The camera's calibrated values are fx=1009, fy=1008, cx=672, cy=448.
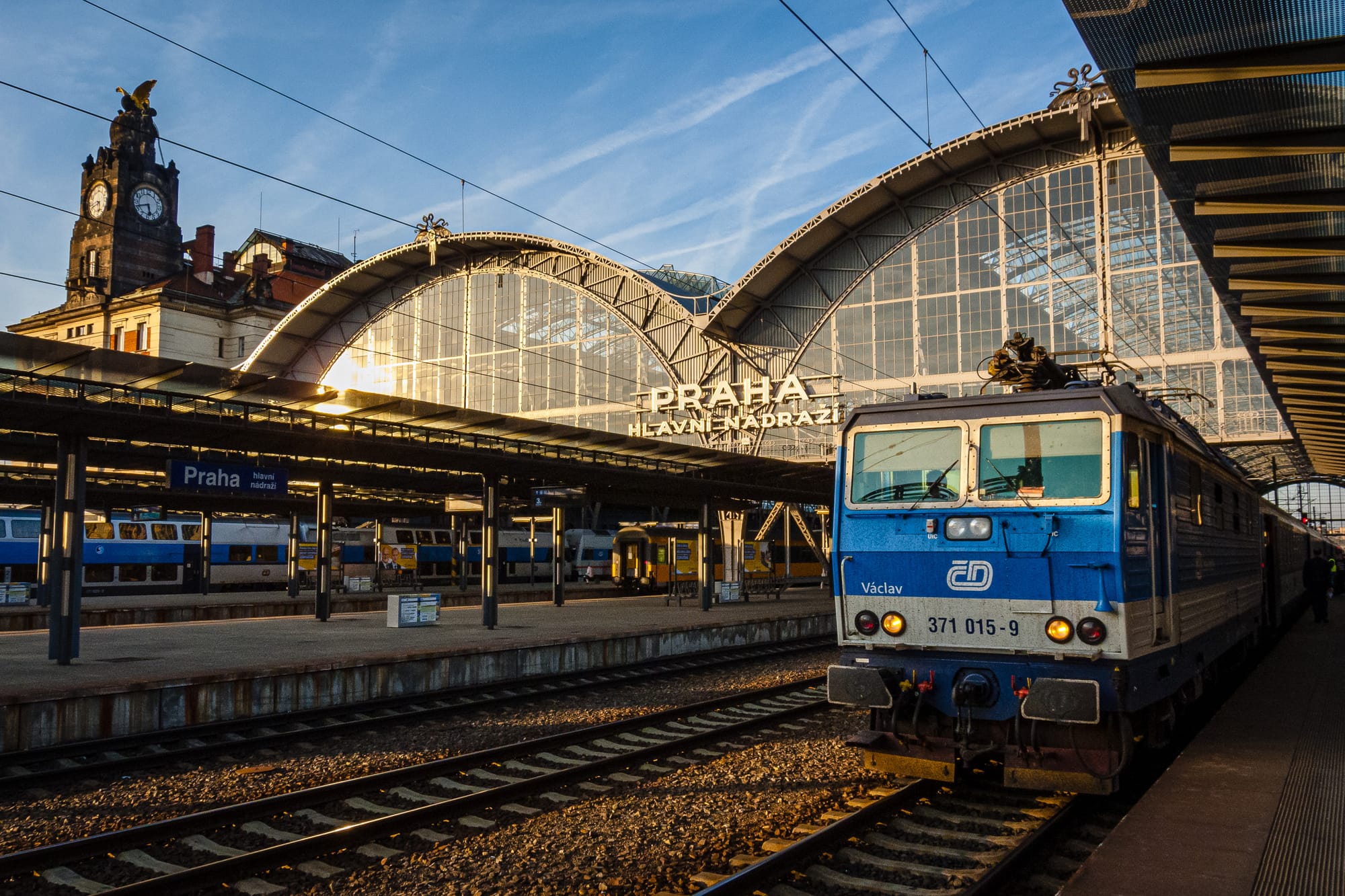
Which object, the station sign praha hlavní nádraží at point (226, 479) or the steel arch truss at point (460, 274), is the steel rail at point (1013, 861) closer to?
the station sign praha hlavní nádraží at point (226, 479)

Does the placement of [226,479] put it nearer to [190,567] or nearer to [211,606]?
[211,606]

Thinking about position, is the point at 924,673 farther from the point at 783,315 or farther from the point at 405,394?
the point at 405,394

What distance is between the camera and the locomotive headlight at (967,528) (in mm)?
8453

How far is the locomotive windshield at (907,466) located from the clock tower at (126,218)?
248ft

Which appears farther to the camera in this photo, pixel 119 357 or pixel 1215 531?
pixel 119 357

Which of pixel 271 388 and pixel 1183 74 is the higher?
pixel 1183 74

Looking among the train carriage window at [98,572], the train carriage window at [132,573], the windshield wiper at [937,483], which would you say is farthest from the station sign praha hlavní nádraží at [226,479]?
the train carriage window at [132,573]

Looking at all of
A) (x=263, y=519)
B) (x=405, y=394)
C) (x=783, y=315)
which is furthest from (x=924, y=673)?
(x=405, y=394)

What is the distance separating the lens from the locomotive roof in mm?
8258

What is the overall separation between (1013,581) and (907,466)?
1391mm

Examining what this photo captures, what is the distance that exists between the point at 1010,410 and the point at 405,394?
5431 cm

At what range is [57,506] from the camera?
1631cm

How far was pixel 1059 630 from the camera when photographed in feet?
26.3

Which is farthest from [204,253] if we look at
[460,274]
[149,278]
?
[460,274]
